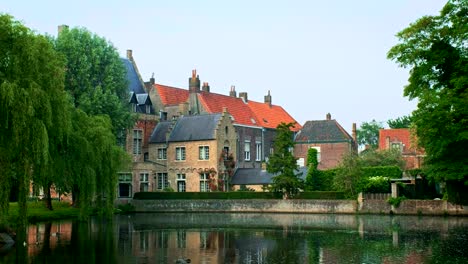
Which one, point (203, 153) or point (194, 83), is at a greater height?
point (194, 83)

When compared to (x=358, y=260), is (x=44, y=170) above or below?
above

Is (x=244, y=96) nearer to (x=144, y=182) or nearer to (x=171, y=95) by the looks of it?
(x=171, y=95)

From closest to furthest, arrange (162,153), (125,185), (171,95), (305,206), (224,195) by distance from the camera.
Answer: (305,206) → (224,195) → (125,185) → (162,153) → (171,95)

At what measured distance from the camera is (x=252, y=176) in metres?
59.2

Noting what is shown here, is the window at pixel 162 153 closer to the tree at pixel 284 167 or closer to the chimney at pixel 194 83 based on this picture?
the chimney at pixel 194 83

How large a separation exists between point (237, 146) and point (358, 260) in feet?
144

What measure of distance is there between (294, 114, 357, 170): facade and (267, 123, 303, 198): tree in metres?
17.5

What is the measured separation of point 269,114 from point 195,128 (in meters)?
16.6

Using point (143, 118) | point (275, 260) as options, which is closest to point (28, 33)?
point (275, 260)

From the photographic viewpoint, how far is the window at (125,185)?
57.8 m

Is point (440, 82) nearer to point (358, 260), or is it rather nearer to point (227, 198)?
point (358, 260)

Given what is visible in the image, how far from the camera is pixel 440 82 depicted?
111ft

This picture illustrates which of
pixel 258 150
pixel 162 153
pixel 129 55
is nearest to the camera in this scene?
pixel 162 153

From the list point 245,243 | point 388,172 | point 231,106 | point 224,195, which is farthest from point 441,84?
point 231,106
